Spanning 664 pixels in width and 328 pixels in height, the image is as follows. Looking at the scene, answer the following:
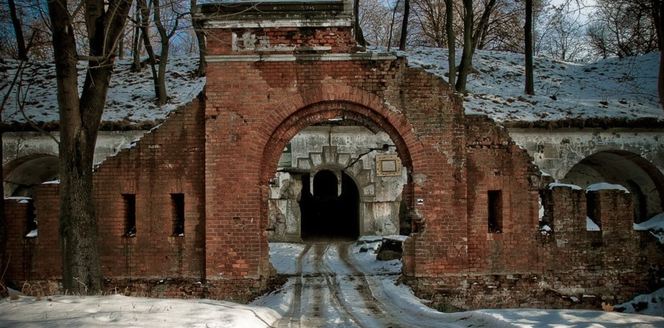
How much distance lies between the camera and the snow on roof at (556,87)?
17500 millimetres

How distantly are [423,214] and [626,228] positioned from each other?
415cm

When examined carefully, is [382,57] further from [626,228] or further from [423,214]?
[626,228]

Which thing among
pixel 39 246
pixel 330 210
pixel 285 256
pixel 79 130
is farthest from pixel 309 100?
pixel 330 210

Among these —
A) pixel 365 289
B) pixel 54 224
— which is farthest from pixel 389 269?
pixel 54 224

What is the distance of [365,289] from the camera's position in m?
10.6

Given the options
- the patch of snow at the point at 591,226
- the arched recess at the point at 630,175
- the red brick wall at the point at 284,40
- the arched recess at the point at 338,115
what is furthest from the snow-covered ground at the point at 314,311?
the arched recess at the point at 630,175

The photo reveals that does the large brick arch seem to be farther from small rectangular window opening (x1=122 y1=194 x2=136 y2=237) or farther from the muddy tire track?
small rectangular window opening (x1=122 y1=194 x2=136 y2=237)

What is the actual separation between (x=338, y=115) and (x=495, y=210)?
3.56m

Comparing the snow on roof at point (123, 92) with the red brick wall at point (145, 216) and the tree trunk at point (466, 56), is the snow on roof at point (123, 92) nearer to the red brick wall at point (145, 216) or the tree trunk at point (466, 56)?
the red brick wall at point (145, 216)

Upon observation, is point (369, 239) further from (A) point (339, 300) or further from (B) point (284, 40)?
(B) point (284, 40)

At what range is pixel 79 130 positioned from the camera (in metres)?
8.30

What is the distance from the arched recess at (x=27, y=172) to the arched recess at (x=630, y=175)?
52.3ft

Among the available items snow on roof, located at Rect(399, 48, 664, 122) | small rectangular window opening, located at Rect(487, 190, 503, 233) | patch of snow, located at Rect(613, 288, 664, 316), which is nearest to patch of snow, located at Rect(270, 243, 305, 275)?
small rectangular window opening, located at Rect(487, 190, 503, 233)

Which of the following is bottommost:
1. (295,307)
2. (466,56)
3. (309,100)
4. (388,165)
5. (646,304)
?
(646,304)
